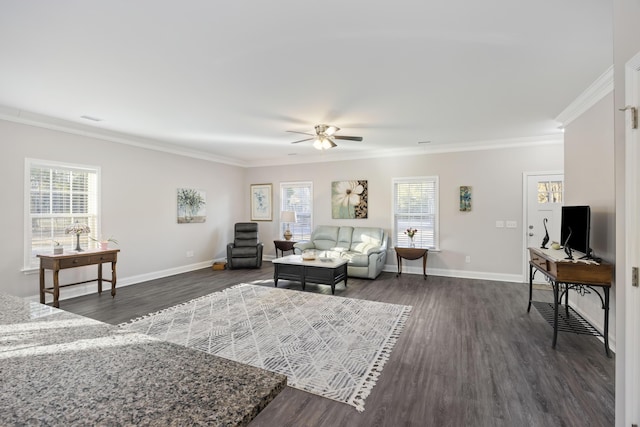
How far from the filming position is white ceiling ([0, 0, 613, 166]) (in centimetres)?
207

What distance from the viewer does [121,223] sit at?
17.5 feet

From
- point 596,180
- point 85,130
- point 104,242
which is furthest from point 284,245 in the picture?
point 596,180

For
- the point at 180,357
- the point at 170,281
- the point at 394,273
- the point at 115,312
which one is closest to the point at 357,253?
the point at 394,273

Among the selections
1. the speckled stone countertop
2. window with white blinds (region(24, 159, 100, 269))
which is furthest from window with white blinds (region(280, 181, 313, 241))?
the speckled stone countertop

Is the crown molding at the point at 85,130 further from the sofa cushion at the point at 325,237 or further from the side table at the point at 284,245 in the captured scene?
the sofa cushion at the point at 325,237

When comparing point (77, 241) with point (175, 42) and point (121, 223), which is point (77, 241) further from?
point (175, 42)

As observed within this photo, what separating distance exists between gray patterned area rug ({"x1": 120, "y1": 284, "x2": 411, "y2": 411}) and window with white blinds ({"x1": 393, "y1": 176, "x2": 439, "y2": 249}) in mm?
2433

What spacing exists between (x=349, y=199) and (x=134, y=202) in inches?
169

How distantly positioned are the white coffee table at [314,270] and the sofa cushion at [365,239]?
1.20 meters

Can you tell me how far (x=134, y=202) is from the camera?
555 centimetres

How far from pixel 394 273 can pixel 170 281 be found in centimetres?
437

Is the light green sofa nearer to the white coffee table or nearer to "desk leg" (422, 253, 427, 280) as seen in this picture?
the white coffee table

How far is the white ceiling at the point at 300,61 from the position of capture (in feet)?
A: 6.79

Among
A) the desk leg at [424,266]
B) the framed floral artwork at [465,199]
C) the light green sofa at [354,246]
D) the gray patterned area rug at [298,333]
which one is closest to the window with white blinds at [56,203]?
the gray patterned area rug at [298,333]
